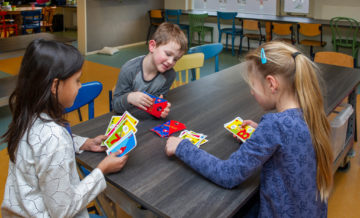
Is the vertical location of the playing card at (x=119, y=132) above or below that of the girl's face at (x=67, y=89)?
below

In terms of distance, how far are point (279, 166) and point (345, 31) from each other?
5.81 m

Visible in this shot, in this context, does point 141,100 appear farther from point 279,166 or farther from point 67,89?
point 279,166

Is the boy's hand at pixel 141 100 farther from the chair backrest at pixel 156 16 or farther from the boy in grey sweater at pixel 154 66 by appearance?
the chair backrest at pixel 156 16

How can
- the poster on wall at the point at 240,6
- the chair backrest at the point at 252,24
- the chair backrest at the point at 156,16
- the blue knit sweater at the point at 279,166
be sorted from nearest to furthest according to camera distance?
the blue knit sweater at the point at 279,166
the chair backrest at the point at 252,24
the poster on wall at the point at 240,6
the chair backrest at the point at 156,16

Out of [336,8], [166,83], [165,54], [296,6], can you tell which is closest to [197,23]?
[296,6]

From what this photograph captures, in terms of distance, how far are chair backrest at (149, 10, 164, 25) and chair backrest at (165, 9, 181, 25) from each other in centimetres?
19

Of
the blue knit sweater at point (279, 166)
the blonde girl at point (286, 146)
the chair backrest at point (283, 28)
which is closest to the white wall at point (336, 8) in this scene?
the chair backrest at point (283, 28)

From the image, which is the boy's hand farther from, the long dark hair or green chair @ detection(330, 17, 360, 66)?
green chair @ detection(330, 17, 360, 66)

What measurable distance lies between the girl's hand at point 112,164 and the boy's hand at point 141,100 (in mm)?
406

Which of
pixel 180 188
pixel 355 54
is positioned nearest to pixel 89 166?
pixel 180 188

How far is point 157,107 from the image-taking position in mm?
1580

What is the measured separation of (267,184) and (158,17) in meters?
7.13

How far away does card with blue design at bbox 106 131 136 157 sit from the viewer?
4.08 ft

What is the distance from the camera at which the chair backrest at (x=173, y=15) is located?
7.40 m
